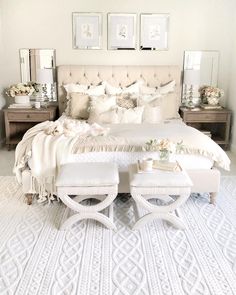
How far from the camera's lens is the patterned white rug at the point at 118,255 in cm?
223

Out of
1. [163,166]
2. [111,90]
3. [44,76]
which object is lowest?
[163,166]

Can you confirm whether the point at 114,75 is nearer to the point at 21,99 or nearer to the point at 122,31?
the point at 122,31

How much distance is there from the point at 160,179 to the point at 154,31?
3.30m

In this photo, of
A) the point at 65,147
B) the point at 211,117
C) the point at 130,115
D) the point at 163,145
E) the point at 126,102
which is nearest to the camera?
the point at 163,145

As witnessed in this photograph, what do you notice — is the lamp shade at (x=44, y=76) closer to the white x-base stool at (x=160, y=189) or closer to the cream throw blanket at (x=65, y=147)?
the cream throw blanket at (x=65, y=147)

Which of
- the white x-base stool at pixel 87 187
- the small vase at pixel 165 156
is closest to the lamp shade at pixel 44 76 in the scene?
the white x-base stool at pixel 87 187

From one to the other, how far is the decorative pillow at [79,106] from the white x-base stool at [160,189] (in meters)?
2.17

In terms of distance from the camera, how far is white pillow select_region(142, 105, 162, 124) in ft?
15.0

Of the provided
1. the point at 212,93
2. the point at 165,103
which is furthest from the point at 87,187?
the point at 212,93

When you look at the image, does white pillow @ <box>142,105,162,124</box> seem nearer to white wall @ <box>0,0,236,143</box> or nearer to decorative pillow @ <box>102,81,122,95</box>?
decorative pillow @ <box>102,81,122,95</box>

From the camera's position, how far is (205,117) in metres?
5.21

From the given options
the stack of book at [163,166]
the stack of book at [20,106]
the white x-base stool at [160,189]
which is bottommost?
the white x-base stool at [160,189]

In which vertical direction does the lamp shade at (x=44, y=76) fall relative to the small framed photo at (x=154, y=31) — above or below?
below

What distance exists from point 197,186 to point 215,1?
132 inches
